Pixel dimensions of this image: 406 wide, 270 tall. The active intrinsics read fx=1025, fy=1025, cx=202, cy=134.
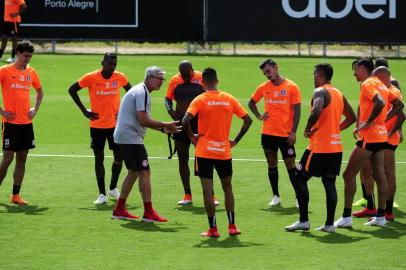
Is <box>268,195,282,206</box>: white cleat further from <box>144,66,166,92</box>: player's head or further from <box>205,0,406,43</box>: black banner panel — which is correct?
<box>205,0,406,43</box>: black banner panel

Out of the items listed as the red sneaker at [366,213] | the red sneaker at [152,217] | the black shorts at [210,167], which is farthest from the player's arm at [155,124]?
the red sneaker at [366,213]

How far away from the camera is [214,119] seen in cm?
1346

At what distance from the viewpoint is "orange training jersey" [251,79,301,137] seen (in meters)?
15.7

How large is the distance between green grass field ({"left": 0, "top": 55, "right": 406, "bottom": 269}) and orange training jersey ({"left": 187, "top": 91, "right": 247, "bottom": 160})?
1.16 metres

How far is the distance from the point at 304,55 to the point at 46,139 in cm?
1455

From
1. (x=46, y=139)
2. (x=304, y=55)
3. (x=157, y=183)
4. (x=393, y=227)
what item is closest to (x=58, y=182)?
(x=157, y=183)

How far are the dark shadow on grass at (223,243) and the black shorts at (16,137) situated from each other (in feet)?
13.0

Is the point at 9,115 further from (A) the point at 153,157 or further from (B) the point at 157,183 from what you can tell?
(A) the point at 153,157

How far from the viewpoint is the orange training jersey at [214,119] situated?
44.0ft

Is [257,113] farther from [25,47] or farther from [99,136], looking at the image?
[25,47]

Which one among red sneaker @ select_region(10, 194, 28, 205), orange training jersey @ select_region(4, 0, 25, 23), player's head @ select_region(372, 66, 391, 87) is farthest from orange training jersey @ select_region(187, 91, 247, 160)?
orange training jersey @ select_region(4, 0, 25, 23)

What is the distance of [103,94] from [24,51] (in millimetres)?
1545

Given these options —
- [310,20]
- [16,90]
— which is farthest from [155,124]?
[310,20]

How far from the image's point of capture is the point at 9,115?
15.7 meters
